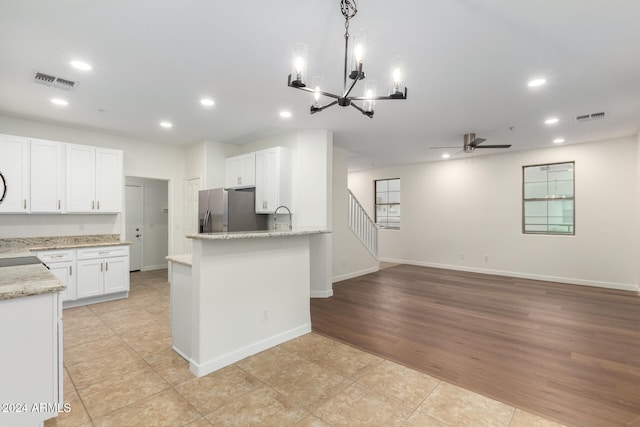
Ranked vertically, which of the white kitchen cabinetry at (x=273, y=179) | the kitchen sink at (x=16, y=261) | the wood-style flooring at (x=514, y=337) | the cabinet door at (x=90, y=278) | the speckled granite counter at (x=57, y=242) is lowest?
the wood-style flooring at (x=514, y=337)

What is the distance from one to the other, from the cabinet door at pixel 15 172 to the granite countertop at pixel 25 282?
2.81 meters

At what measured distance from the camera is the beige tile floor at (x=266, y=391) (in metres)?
2.00

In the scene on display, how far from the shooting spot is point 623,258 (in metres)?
5.46

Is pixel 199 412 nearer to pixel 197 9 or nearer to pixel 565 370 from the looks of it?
pixel 197 9

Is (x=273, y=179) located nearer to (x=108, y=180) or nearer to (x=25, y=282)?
(x=108, y=180)

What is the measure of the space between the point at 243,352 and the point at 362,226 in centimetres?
488

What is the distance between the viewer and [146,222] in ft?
24.1

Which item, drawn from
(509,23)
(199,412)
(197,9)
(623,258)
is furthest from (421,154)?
(199,412)

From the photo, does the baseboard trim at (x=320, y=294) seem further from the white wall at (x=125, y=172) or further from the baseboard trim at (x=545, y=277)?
the baseboard trim at (x=545, y=277)

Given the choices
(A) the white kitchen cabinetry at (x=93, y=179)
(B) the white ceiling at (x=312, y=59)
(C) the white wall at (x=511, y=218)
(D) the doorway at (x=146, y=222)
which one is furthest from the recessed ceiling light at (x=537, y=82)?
(D) the doorway at (x=146, y=222)

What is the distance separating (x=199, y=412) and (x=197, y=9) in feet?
9.04

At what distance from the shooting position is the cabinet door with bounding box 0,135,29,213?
4.08 meters

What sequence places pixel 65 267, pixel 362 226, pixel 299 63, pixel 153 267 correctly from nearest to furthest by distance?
pixel 299 63, pixel 65 267, pixel 362 226, pixel 153 267

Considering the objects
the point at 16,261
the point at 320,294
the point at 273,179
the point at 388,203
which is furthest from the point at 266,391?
the point at 388,203
